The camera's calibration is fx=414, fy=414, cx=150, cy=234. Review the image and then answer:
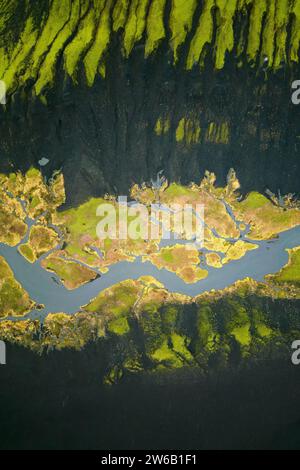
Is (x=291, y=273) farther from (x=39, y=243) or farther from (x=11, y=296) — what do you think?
(x=11, y=296)

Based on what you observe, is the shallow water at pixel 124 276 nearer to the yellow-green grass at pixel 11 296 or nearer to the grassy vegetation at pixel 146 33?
the yellow-green grass at pixel 11 296

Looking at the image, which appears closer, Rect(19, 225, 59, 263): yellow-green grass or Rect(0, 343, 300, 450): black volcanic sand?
Rect(0, 343, 300, 450): black volcanic sand

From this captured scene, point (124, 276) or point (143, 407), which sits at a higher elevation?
point (124, 276)

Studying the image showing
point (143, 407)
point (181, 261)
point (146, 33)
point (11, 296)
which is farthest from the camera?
point (181, 261)

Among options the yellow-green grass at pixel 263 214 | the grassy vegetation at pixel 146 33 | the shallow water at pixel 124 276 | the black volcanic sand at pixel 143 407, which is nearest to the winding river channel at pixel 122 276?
the shallow water at pixel 124 276

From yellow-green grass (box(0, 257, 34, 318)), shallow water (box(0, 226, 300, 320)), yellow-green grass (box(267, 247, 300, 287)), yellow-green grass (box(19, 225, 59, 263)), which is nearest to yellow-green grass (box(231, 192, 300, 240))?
shallow water (box(0, 226, 300, 320))

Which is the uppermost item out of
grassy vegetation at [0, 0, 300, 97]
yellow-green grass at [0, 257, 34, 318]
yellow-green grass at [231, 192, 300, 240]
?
grassy vegetation at [0, 0, 300, 97]

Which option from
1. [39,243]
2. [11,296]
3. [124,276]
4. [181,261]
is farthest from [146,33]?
[11,296]

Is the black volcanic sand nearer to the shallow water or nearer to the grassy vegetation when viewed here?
the shallow water

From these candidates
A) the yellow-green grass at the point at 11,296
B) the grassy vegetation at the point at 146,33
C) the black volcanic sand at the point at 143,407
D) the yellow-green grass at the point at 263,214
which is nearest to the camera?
the black volcanic sand at the point at 143,407
